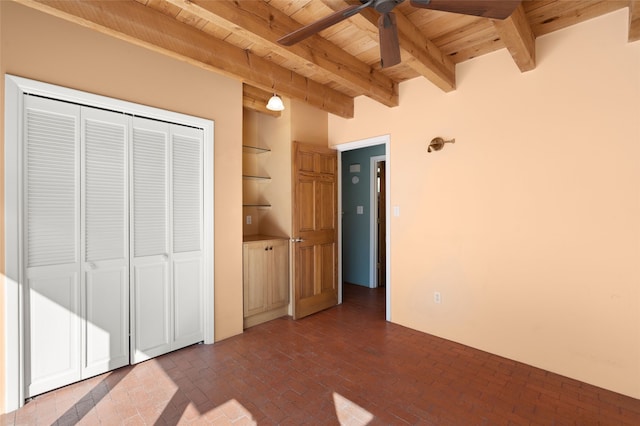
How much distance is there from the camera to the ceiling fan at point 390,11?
4.79 feet

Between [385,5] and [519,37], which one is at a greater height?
[519,37]

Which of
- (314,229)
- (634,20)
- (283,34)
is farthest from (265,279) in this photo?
(634,20)

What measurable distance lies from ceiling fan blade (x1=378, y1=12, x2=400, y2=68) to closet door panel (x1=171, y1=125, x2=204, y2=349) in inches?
77.4

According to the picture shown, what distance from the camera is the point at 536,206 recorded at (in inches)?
104

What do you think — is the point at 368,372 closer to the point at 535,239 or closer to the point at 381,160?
the point at 535,239

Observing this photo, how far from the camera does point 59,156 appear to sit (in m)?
2.28

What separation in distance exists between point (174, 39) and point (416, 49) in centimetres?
185

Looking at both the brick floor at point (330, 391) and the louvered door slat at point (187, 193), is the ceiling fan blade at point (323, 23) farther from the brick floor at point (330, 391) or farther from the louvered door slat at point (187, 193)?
the brick floor at point (330, 391)

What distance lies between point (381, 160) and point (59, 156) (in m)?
4.09

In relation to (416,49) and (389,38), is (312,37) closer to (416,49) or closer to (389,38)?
(416,49)

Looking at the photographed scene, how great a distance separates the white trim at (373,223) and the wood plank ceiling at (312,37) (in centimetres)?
192

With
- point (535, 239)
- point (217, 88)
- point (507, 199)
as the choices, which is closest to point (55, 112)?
point (217, 88)

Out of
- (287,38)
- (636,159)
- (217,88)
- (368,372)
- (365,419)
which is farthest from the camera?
(217,88)

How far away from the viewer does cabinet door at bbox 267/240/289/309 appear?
12.2ft
